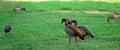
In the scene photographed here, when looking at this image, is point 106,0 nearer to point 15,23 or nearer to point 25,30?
point 15,23

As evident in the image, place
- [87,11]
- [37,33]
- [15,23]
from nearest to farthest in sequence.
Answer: [37,33]
[15,23]
[87,11]

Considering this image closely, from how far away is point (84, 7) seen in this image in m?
25.7

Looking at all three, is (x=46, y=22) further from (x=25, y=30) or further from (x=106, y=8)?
(x=106, y=8)

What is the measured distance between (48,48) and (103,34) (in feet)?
11.1

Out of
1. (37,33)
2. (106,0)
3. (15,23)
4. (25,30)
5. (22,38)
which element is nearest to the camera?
(22,38)

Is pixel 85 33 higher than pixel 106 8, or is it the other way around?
pixel 85 33

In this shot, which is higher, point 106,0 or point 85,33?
point 85,33

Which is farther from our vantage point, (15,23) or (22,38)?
(15,23)

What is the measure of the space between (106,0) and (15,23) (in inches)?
562

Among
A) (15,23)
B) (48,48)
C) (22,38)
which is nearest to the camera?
(48,48)

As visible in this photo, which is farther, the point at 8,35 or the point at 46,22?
the point at 46,22

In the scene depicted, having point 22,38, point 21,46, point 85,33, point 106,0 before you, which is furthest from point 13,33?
point 106,0

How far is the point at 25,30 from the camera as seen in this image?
15.6m

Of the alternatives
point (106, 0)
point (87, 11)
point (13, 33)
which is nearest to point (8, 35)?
point (13, 33)
